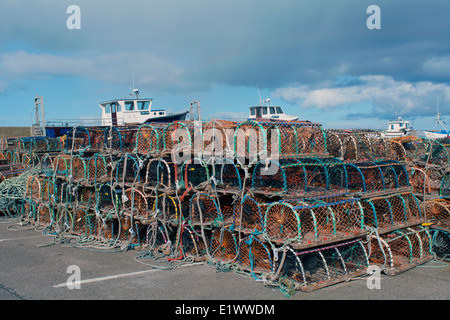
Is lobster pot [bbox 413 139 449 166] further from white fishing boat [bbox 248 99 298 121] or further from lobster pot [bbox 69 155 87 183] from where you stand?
white fishing boat [bbox 248 99 298 121]

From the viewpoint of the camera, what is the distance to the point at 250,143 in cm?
601

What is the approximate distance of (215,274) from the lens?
19.6 feet

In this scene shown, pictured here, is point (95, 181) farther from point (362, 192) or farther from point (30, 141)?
point (30, 141)

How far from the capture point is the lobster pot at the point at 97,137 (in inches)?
339

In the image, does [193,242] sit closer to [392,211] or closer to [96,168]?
[96,168]

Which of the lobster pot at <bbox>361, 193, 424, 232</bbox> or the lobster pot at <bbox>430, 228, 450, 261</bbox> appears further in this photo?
the lobster pot at <bbox>430, 228, 450, 261</bbox>

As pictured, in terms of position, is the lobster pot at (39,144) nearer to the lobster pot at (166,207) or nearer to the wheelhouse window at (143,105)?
the lobster pot at (166,207)

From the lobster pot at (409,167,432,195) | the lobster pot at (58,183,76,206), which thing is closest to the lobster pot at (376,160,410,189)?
the lobster pot at (409,167,432,195)

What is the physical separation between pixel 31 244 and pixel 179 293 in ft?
14.6

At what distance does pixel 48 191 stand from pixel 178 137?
13.9 feet

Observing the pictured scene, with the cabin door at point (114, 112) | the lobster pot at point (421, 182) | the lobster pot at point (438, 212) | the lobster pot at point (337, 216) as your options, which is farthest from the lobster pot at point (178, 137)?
the cabin door at point (114, 112)

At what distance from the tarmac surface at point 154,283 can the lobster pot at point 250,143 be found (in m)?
1.76

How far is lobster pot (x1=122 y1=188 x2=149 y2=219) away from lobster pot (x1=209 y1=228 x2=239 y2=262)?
149 cm

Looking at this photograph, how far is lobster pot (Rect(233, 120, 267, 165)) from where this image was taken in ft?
19.3
